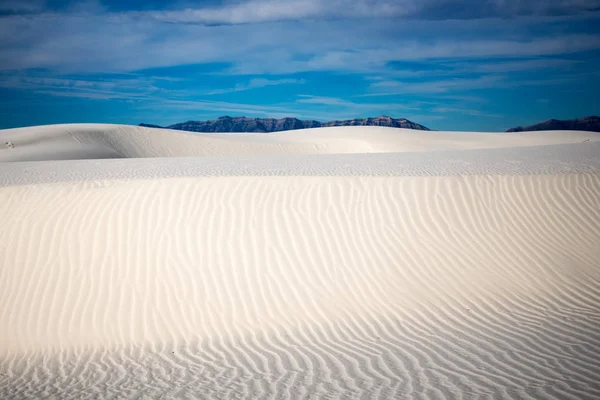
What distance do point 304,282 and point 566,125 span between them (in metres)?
78.3

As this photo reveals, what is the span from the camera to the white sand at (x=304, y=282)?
208 inches

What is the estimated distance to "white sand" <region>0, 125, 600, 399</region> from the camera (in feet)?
17.3

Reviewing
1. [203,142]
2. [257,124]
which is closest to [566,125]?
[257,124]

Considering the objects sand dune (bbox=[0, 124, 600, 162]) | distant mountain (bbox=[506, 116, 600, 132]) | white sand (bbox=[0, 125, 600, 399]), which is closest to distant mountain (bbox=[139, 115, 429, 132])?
distant mountain (bbox=[506, 116, 600, 132])

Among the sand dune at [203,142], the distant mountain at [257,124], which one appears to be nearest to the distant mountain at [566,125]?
the distant mountain at [257,124]

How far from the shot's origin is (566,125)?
74812 millimetres

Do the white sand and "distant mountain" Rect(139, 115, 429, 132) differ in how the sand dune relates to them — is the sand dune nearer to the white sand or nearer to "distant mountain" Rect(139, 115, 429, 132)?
the white sand

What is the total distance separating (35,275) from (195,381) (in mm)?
4174

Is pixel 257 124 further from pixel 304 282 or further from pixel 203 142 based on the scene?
pixel 304 282

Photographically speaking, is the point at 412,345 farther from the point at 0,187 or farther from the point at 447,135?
the point at 447,135

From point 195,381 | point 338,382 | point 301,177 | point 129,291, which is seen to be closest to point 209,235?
point 129,291

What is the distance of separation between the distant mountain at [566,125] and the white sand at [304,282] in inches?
2693

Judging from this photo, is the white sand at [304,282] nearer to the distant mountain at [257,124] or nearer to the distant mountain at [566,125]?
the distant mountain at [566,125]

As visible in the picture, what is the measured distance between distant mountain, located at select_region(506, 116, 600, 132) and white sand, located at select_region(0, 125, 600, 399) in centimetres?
6840
